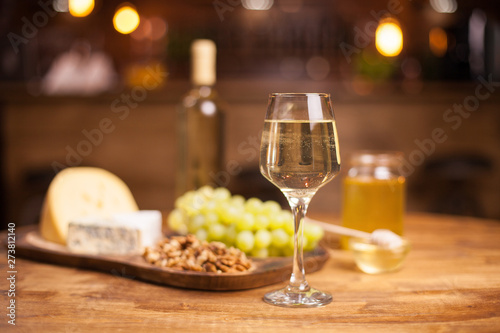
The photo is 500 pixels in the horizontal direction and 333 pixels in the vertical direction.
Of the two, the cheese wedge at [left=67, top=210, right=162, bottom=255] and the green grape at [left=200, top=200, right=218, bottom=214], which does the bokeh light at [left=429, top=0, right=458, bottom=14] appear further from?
the cheese wedge at [left=67, top=210, right=162, bottom=255]

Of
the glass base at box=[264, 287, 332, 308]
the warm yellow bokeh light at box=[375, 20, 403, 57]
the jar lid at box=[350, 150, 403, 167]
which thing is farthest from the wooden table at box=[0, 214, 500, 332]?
the warm yellow bokeh light at box=[375, 20, 403, 57]

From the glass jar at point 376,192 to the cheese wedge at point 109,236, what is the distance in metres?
0.49

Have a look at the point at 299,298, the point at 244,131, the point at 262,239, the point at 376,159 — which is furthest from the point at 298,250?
the point at 244,131

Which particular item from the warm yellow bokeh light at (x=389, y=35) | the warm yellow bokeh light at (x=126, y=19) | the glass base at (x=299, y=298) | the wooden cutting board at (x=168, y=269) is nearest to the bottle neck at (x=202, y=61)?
Result: the wooden cutting board at (x=168, y=269)

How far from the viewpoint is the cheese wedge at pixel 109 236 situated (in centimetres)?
124

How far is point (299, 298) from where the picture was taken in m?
0.94

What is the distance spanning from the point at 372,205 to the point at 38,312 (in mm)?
778

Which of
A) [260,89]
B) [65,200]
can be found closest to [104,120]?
[260,89]

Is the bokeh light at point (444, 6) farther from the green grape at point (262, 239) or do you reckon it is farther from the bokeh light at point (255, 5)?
the green grape at point (262, 239)

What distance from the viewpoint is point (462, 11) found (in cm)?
446

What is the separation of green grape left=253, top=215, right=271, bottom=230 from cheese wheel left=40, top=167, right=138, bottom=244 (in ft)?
1.35

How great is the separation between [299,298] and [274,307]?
0.16 ft

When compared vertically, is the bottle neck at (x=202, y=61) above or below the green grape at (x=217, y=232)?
above

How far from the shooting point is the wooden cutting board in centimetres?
101
